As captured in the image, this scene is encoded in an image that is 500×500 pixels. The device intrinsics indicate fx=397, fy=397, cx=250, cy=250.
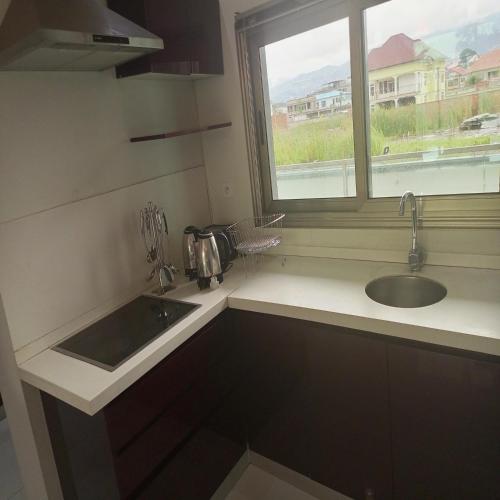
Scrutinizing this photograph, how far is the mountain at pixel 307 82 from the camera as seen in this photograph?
175 centimetres

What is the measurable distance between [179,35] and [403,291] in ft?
4.62

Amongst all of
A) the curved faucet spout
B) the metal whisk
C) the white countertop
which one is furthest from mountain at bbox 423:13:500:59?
the metal whisk

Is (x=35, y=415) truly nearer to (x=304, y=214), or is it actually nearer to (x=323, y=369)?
(x=323, y=369)

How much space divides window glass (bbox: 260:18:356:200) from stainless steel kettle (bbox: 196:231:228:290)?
56 centimetres

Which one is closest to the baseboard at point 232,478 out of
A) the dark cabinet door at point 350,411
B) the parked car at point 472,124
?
the dark cabinet door at point 350,411

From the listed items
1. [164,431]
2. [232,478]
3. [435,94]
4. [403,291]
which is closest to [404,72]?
[435,94]

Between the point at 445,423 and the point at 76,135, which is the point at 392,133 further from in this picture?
the point at 76,135

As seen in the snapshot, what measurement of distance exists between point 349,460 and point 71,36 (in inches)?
67.6

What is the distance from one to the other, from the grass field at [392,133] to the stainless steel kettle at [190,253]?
24.6 inches

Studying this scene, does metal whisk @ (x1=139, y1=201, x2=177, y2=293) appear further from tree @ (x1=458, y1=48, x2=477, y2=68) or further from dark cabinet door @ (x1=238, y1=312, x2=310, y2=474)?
tree @ (x1=458, y1=48, x2=477, y2=68)

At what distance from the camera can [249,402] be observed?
5.99ft

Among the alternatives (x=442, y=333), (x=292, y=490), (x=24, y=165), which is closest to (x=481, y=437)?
(x=442, y=333)

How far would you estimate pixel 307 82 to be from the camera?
186 cm

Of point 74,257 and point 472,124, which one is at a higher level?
point 472,124
